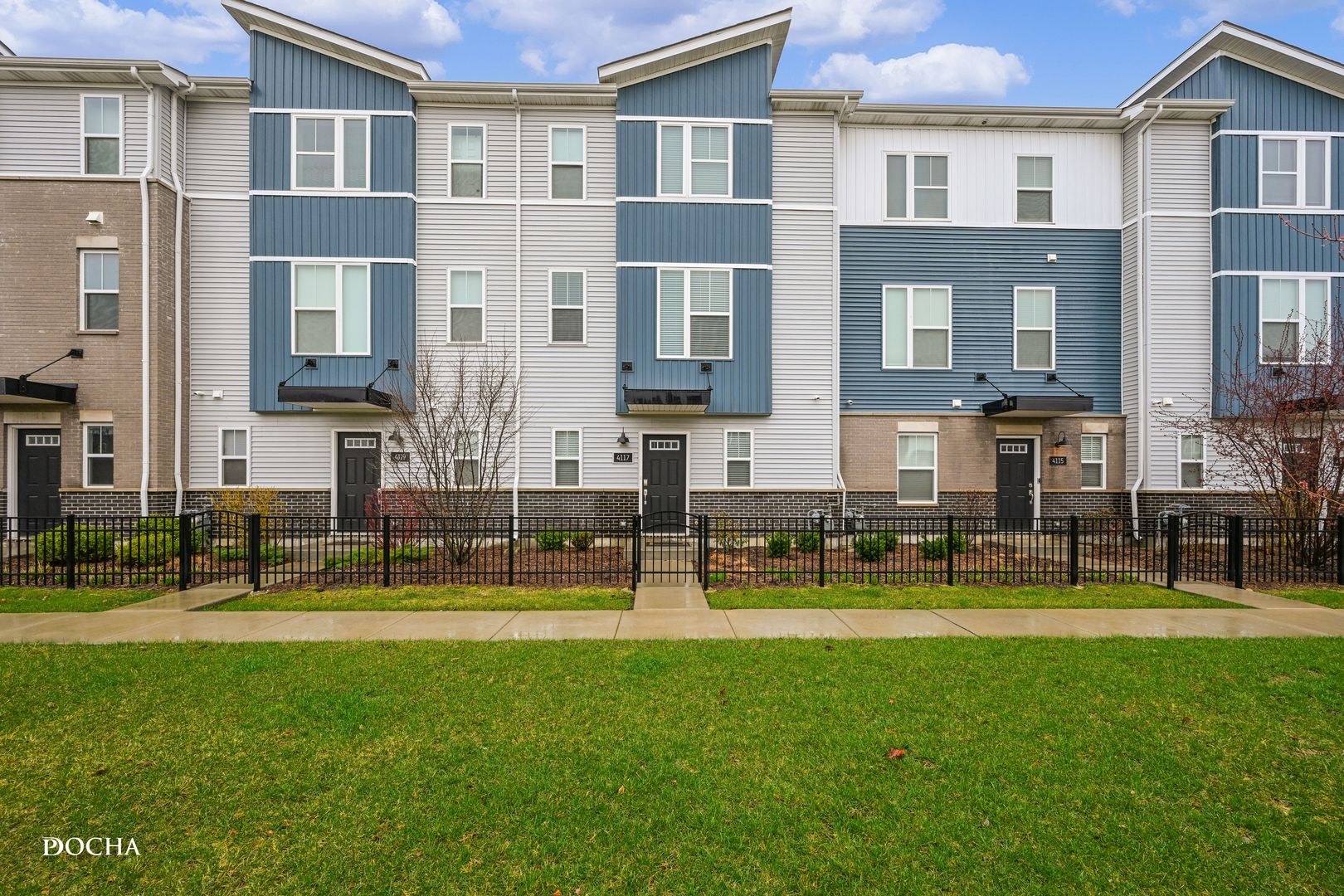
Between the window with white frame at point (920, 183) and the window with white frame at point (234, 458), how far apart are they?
17851mm

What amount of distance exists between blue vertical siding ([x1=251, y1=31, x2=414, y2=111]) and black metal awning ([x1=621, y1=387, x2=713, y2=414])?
924 cm

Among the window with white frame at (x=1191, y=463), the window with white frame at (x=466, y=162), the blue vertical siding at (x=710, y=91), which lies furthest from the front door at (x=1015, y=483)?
the window with white frame at (x=466, y=162)

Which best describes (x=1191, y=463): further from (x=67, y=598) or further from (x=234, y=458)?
(x=234, y=458)

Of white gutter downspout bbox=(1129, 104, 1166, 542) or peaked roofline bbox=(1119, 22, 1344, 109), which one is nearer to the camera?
peaked roofline bbox=(1119, 22, 1344, 109)

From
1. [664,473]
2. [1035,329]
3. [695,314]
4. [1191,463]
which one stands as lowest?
[664,473]

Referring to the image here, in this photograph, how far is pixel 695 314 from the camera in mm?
15461

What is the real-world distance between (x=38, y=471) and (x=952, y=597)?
67.0 ft

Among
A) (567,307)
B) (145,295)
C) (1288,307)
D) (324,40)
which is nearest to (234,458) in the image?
(145,295)

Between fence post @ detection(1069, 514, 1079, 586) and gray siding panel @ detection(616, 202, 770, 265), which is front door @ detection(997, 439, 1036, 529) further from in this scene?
gray siding panel @ detection(616, 202, 770, 265)

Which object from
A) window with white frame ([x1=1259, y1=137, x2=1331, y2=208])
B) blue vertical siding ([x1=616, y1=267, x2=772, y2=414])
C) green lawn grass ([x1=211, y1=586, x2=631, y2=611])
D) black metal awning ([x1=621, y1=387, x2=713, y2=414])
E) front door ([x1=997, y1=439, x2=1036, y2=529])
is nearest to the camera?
green lawn grass ([x1=211, y1=586, x2=631, y2=611])

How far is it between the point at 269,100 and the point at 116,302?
610 cm

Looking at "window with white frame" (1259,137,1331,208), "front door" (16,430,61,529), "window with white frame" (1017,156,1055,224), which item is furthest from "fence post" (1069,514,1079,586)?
"front door" (16,430,61,529)

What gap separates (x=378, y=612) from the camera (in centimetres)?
844

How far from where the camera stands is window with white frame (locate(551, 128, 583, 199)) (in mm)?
15695
